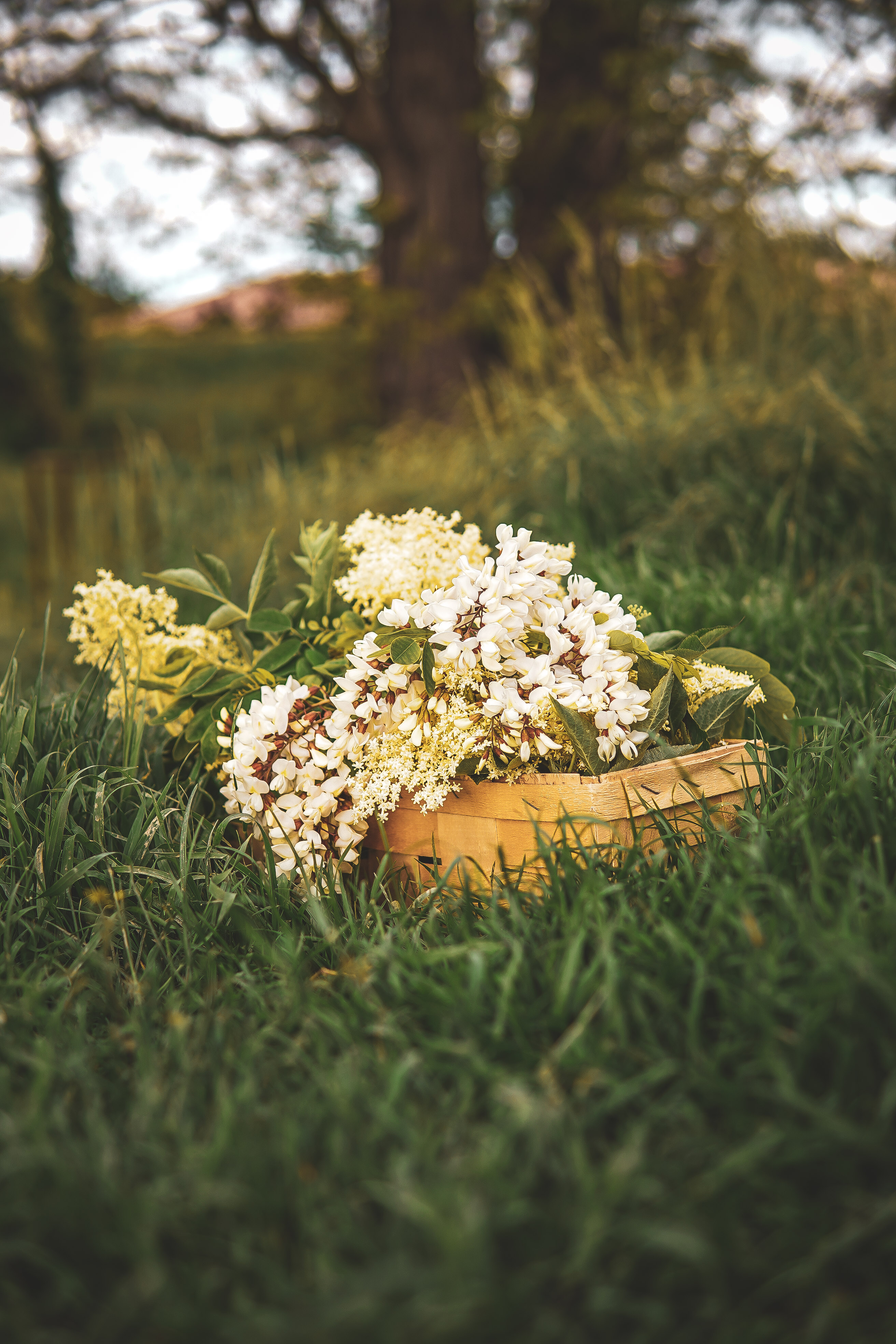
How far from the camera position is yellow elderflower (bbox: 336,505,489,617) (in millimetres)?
1601

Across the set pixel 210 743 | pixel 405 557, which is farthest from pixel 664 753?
pixel 210 743

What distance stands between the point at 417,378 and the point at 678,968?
17.8ft

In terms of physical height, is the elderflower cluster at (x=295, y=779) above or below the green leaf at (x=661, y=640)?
below

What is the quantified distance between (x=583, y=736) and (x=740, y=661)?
0.40 m

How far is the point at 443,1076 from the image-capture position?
41.6 inches

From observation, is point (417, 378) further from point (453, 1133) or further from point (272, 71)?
point (453, 1133)

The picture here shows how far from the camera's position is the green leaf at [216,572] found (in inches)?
68.5

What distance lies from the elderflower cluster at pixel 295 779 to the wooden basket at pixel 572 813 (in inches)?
3.8

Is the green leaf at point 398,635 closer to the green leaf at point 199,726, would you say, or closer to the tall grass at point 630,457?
the green leaf at point 199,726

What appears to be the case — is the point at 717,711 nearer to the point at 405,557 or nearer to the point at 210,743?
the point at 405,557

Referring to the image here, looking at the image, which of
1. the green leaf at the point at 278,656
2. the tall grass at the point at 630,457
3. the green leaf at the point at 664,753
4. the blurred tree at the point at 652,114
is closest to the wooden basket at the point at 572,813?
the green leaf at the point at 664,753

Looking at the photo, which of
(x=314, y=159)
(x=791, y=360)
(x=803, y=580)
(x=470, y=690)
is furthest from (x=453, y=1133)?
(x=314, y=159)

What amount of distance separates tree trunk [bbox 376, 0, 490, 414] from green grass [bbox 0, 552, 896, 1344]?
4.85 metres

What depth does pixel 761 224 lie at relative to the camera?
4543mm
